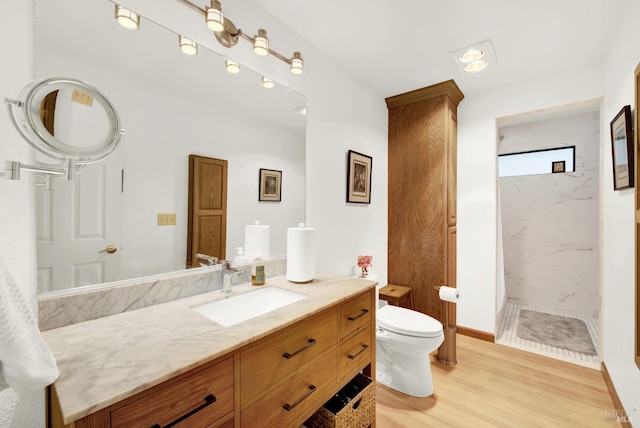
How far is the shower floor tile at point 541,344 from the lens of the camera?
230 cm

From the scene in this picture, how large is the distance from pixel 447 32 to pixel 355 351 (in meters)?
2.08

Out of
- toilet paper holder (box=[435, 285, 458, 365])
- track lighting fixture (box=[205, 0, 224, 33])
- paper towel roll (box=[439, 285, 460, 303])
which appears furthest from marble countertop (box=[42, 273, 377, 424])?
toilet paper holder (box=[435, 285, 458, 365])

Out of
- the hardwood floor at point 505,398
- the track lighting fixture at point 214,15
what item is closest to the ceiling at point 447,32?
the track lighting fixture at point 214,15

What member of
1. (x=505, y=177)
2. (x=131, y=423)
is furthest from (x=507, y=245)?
(x=131, y=423)

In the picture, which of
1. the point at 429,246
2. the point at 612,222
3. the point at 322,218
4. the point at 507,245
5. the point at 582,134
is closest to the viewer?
the point at 612,222

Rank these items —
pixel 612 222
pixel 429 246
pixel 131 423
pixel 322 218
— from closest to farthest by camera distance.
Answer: pixel 131 423 < pixel 612 222 < pixel 322 218 < pixel 429 246

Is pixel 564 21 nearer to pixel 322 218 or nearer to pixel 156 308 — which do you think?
pixel 322 218

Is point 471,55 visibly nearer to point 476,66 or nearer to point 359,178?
point 476,66

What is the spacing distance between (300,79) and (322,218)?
98 centimetres

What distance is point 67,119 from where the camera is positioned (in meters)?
0.87

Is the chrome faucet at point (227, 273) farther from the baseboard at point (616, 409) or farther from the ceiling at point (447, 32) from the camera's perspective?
the baseboard at point (616, 409)

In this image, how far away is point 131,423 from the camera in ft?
2.09

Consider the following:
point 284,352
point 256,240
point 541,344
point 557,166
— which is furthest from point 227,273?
point 557,166

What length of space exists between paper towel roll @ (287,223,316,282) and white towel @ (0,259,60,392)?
1.02 meters
